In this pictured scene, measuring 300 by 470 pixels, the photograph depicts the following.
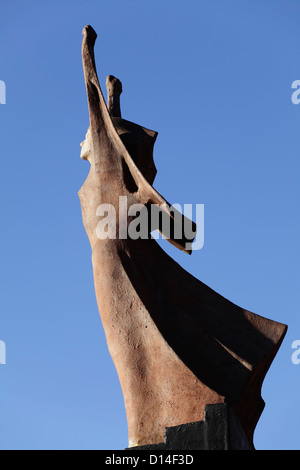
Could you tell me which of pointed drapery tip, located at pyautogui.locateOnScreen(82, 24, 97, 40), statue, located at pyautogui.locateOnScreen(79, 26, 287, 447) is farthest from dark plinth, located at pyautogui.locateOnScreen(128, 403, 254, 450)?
pointed drapery tip, located at pyautogui.locateOnScreen(82, 24, 97, 40)

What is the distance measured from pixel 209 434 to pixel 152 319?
4.60 feet

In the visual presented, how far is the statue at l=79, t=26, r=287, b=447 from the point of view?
6.79m

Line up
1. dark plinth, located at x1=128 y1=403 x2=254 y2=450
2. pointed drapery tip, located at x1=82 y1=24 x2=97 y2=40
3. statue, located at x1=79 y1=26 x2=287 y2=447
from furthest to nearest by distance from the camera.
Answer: pointed drapery tip, located at x1=82 y1=24 x2=97 y2=40
statue, located at x1=79 y1=26 x2=287 y2=447
dark plinth, located at x1=128 y1=403 x2=254 y2=450

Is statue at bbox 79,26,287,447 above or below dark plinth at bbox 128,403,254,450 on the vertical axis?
above

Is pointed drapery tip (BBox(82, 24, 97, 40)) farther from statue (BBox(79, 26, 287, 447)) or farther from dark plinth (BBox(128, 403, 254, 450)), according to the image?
dark plinth (BBox(128, 403, 254, 450))

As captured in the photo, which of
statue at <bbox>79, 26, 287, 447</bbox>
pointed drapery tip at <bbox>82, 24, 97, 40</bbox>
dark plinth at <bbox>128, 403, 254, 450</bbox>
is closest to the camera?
dark plinth at <bbox>128, 403, 254, 450</bbox>

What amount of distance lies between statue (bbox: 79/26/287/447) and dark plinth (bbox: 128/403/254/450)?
1.72 feet

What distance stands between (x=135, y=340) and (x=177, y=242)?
1.02 m

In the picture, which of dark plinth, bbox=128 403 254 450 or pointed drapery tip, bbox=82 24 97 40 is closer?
dark plinth, bbox=128 403 254 450

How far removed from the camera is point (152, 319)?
23.1 feet

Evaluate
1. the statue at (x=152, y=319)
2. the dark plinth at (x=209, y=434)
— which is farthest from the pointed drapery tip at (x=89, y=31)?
the dark plinth at (x=209, y=434)

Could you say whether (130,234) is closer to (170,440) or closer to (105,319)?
(105,319)

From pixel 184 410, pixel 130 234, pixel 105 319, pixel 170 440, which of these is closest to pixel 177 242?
pixel 130 234

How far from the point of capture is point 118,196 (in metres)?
7.64
